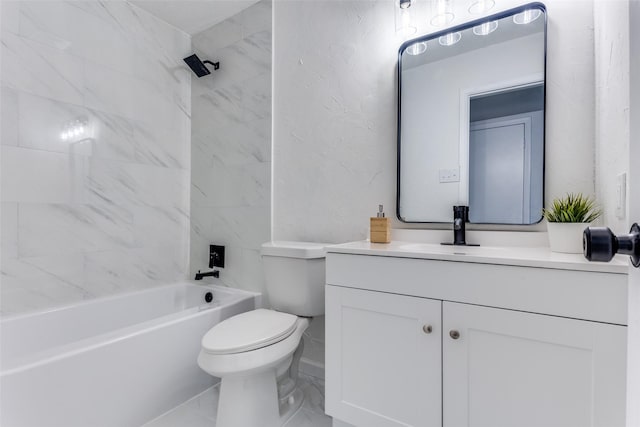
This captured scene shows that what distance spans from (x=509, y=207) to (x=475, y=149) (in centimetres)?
30

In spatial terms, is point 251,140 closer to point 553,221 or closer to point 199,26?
point 199,26

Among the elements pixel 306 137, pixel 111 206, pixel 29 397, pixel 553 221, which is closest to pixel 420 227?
pixel 553 221

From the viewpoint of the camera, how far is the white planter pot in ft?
3.43

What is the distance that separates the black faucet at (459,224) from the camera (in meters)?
1.37

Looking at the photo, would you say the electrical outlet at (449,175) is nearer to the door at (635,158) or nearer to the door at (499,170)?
the door at (499,170)

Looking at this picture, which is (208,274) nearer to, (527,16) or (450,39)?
(450,39)

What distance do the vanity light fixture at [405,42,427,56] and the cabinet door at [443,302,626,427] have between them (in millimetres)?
1221

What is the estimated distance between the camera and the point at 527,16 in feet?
4.30

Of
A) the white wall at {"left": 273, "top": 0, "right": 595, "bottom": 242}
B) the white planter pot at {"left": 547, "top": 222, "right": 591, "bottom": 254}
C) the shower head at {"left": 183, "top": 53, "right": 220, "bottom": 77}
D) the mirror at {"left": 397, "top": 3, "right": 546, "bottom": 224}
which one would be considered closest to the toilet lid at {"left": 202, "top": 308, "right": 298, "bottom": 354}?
the white wall at {"left": 273, "top": 0, "right": 595, "bottom": 242}

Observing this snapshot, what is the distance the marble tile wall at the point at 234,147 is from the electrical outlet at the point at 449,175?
1073 millimetres

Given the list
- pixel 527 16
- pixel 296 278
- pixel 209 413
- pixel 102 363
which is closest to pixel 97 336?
pixel 102 363

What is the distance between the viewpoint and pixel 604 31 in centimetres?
108

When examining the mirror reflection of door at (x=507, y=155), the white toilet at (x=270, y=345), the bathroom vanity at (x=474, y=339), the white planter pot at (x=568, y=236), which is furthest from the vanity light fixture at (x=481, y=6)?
the white toilet at (x=270, y=345)

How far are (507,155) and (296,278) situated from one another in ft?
3.75
